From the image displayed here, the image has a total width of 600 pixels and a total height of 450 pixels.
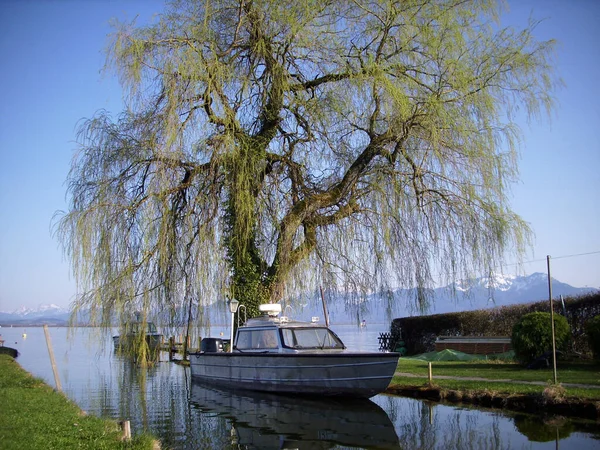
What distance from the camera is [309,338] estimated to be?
1714 cm

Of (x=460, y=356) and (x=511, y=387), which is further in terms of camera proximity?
(x=460, y=356)

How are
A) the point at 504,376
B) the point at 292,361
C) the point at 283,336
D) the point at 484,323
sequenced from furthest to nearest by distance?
1. the point at 484,323
2. the point at 283,336
3. the point at 504,376
4. the point at 292,361

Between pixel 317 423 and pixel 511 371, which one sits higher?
pixel 511 371

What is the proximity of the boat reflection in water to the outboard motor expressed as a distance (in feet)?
7.18

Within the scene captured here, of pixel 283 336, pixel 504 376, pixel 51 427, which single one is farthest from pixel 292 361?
pixel 51 427

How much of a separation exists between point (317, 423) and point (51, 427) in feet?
17.4

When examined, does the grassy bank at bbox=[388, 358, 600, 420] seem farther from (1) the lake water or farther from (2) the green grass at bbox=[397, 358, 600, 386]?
(1) the lake water

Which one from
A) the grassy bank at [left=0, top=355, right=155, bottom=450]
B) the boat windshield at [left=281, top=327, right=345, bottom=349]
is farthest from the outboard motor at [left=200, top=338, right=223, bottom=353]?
the grassy bank at [left=0, top=355, right=155, bottom=450]

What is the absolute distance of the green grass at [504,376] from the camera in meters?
13.2

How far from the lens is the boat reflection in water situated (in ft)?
35.2

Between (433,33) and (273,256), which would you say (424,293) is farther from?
(433,33)

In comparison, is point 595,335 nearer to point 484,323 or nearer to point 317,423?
point 484,323

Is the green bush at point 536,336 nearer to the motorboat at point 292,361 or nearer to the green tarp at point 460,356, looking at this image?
the green tarp at point 460,356

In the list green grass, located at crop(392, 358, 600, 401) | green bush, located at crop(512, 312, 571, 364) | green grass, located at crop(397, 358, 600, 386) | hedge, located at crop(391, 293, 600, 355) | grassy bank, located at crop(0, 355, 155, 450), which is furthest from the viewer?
hedge, located at crop(391, 293, 600, 355)
